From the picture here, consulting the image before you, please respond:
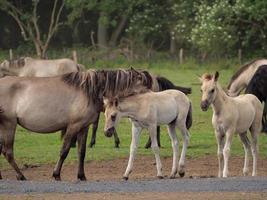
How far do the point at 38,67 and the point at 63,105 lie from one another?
976 centimetres

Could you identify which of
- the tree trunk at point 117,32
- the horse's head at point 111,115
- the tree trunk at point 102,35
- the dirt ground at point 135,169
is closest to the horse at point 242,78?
the dirt ground at point 135,169

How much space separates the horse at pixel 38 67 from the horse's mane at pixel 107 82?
905cm

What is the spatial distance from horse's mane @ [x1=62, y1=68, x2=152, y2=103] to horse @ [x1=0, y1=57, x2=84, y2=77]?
29.7ft

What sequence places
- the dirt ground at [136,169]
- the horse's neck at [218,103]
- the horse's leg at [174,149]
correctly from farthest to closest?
the dirt ground at [136,169]
the horse's neck at [218,103]
the horse's leg at [174,149]

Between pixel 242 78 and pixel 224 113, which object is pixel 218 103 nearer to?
pixel 224 113

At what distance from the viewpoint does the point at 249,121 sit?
17.8 metres

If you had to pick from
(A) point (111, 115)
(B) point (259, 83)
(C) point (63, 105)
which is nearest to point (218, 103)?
(A) point (111, 115)

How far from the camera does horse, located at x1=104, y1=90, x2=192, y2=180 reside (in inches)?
636

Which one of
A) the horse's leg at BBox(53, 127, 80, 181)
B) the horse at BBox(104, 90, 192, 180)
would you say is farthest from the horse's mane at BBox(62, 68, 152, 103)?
the horse's leg at BBox(53, 127, 80, 181)

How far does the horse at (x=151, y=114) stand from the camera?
16156mm

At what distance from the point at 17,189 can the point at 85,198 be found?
1393 mm

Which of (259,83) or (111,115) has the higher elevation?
(111,115)

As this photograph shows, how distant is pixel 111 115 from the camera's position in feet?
52.7

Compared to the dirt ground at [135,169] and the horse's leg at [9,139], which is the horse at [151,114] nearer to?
the dirt ground at [135,169]
